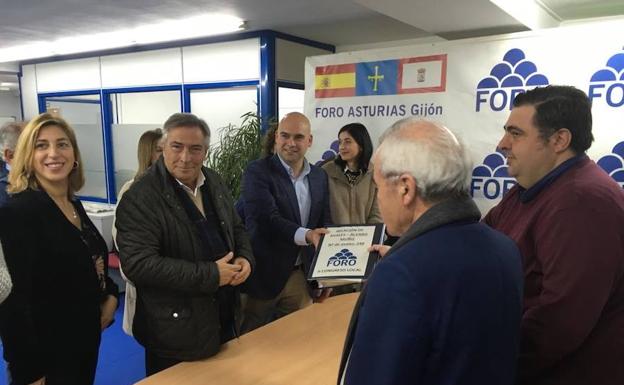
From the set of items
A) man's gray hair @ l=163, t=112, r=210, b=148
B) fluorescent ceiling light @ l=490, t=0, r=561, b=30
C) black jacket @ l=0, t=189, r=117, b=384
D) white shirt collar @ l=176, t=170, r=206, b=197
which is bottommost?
black jacket @ l=0, t=189, r=117, b=384

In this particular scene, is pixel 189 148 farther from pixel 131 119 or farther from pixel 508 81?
pixel 131 119

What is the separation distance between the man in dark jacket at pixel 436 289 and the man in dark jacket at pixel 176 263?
0.81 metres

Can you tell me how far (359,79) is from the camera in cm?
362

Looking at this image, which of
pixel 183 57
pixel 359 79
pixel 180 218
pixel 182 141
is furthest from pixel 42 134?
pixel 183 57

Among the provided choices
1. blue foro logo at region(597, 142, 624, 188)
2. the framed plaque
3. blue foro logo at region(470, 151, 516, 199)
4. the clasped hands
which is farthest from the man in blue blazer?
blue foro logo at region(597, 142, 624, 188)

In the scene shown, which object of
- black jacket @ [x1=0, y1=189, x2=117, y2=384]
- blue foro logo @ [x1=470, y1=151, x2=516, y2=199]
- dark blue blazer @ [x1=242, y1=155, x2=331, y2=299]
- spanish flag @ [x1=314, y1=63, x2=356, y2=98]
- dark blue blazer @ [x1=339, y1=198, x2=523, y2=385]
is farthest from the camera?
spanish flag @ [x1=314, y1=63, x2=356, y2=98]

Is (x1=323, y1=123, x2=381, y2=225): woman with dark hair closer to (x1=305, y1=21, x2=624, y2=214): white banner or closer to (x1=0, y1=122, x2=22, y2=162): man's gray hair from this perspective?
(x1=305, y1=21, x2=624, y2=214): white banner

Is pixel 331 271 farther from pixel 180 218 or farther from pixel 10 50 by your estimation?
pixel 10 50

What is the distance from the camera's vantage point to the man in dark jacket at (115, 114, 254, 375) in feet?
5.13

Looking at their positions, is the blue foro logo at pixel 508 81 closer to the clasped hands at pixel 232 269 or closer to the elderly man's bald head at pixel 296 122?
the elderly man's bald head at pixel 296 122

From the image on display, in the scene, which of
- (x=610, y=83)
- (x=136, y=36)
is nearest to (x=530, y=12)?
(x=610, y=83)

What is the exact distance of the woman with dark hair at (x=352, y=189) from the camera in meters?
2.68

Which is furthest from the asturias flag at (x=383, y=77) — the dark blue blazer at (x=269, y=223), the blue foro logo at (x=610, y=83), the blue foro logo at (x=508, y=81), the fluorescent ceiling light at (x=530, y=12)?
the dark blue blazer at (x=269, y=223)

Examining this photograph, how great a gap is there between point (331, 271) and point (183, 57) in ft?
13.8
